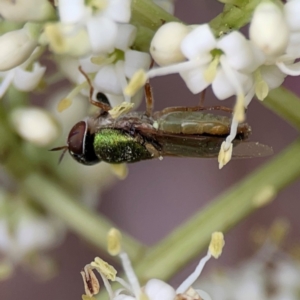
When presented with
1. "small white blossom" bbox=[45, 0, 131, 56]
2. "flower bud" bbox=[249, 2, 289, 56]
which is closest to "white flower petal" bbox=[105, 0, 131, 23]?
"small white blossom" bbox=[45, 0, 131, 56]

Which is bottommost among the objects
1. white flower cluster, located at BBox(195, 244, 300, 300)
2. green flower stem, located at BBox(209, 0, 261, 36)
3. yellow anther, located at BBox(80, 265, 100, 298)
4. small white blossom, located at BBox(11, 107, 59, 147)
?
white flower cluster, located at BBox(195, 244, 300, 300)

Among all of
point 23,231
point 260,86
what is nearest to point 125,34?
point 260,86

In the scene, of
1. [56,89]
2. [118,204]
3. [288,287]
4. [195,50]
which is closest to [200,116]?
[195,50]

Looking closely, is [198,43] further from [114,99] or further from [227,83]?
[114,99]

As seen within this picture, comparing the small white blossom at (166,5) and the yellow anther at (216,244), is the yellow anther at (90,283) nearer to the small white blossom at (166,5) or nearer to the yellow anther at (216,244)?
the yellow anther at (216,244)

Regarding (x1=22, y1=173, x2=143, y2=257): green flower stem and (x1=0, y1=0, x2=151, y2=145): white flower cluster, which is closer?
(x1=0, y1=0, x2=151, y2=145): white flower cluster

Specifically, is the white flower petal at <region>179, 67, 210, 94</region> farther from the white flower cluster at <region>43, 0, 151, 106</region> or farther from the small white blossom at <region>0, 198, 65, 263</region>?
the small white blossom at <region>0, 198, 65, 263</region>

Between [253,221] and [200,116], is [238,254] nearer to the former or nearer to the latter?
[253,221]

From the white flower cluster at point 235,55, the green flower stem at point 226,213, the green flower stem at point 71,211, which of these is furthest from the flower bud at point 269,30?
the green flower stem at point 71,211
